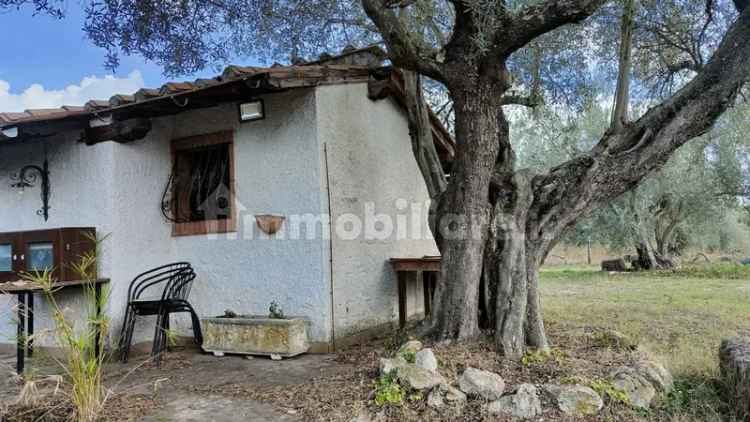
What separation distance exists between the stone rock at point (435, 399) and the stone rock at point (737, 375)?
2298 millimetres

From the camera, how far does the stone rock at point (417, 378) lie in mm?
3967

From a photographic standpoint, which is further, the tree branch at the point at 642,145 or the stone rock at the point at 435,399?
the tree branch at the point at 642,145

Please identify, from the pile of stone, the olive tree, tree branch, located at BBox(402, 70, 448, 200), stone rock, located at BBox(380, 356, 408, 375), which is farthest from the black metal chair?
tree branch, located at BBox(402, 70, 448, 200)

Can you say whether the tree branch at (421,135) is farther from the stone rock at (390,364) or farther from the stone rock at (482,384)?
the stone rock at (482,384)

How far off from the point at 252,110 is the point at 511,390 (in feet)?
15.2

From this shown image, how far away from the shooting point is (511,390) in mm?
3994

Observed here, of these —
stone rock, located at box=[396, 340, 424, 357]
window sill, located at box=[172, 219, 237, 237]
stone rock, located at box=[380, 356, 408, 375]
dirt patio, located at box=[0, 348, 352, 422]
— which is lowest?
dirt patio, located at box=[0, 348, 352, 422]

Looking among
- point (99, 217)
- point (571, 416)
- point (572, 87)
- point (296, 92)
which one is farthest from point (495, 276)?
point (99, 217)

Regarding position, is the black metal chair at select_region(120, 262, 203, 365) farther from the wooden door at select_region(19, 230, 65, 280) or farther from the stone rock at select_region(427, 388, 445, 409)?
the stone rock at select_region(427, 388, 445, 409)

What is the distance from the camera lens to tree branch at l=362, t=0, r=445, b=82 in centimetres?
496

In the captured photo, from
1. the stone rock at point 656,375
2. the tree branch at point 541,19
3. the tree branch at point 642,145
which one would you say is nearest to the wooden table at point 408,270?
the tree branch at point 642,145

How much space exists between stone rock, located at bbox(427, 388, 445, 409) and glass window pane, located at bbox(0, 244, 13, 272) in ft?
20.1

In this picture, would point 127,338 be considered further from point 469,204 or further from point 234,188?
point 469,204

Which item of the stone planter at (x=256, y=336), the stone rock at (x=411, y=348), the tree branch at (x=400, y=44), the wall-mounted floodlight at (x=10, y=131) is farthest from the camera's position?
the wall-mounted floodlight at (x=10, y=131)
